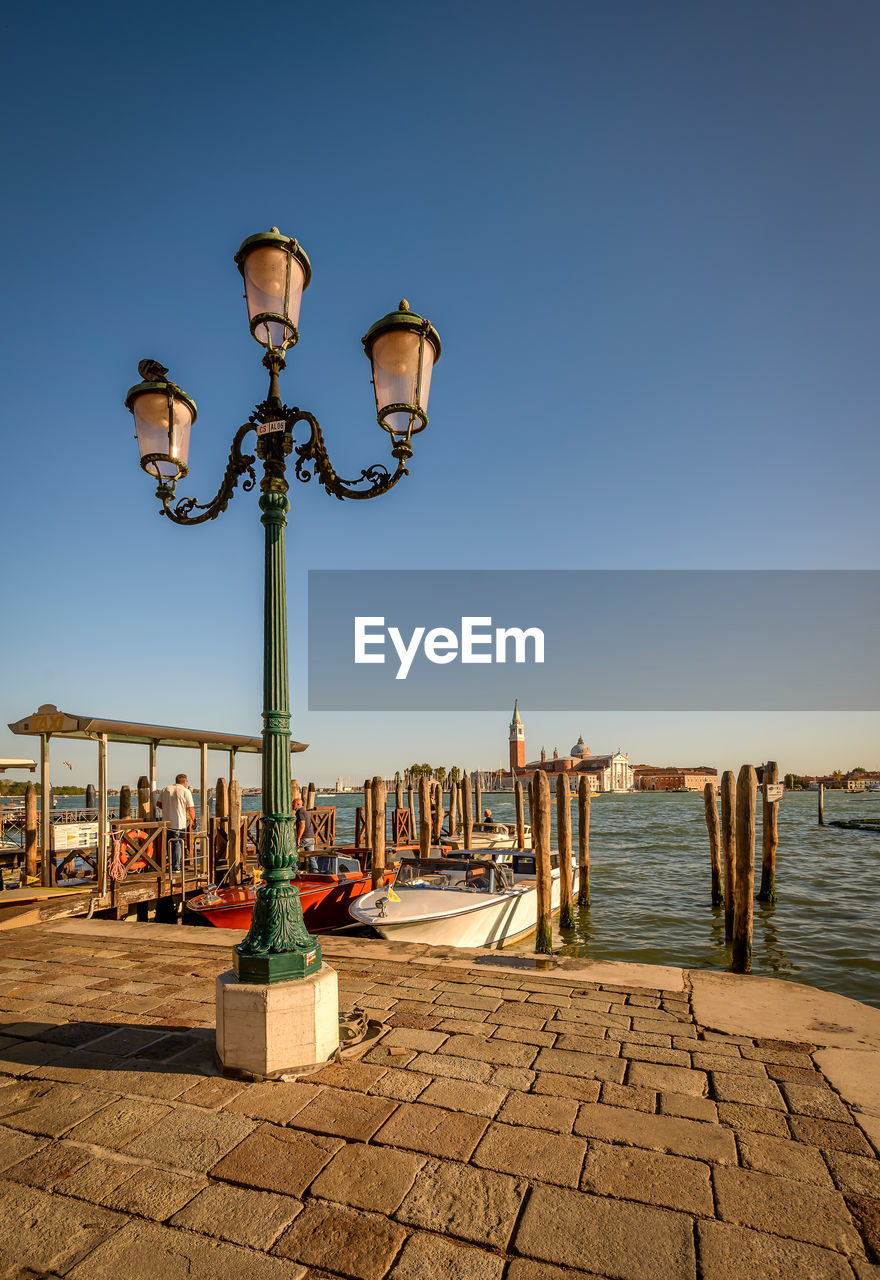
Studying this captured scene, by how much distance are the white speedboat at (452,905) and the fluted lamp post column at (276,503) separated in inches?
255

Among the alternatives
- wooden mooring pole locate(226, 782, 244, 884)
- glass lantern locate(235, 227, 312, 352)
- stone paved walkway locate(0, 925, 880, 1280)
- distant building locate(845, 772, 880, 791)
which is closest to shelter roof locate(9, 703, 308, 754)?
wooden mooring pole locate(226, 782, 244, 884)

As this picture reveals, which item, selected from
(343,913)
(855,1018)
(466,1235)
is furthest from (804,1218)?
(343,913)

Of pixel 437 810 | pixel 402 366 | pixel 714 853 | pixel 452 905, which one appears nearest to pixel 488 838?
pixel 437 810

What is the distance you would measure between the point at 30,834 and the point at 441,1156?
1391 centimetres

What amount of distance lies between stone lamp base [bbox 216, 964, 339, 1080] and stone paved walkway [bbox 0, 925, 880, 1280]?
10cm

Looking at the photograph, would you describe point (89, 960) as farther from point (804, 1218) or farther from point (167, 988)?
point (804, 1218)

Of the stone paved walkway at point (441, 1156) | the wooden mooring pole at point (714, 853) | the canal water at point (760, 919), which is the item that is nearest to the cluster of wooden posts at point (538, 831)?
the canal water at point (760, 919)

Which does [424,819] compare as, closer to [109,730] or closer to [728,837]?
[728,837]

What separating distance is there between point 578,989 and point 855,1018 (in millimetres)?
1839

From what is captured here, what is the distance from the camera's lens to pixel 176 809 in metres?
12.1

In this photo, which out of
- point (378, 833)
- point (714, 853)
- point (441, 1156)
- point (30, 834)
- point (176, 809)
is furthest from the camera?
point (714, 853)

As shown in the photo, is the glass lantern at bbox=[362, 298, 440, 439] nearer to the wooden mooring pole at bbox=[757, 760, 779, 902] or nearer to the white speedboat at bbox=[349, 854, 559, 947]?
the white speedboat at bbox=[349, 854, 559, 947]

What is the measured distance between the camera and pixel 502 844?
78.5 ft

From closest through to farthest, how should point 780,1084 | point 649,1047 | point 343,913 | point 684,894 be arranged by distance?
1. point 780,1084
2. point 649,1047
3. point 343,913
4. point 684,894
